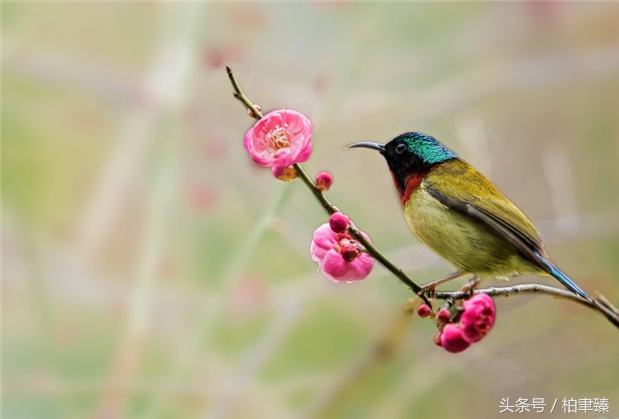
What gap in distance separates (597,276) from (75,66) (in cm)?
150

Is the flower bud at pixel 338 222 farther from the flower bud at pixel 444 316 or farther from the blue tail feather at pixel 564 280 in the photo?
the blue tail feather at pixel 564 280

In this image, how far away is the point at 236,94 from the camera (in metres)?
0.69

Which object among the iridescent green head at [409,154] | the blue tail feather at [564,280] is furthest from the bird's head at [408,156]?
the blue tail feather at [564,280]

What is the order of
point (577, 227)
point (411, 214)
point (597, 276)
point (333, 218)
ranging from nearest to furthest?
point (333, 218) < point (411, 214) < point (577, 227) < point (597, 276)

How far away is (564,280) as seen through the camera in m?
0.86

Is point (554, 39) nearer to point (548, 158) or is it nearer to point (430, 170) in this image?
point (548, 158)

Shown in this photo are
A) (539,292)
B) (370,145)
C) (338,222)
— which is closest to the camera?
(338,222)

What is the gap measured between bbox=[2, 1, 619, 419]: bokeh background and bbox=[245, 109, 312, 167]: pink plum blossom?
2.91 feet

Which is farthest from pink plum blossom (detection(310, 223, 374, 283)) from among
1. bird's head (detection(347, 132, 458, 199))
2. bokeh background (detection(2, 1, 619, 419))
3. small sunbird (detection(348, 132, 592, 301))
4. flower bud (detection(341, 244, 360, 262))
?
bokeh background (detection(2, 1, 619, 419))

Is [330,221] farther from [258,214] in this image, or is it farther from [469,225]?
[258,214]

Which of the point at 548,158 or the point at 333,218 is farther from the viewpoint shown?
the point at 548,158

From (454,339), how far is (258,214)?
3.18ft

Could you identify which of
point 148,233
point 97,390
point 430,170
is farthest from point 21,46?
point 430,170

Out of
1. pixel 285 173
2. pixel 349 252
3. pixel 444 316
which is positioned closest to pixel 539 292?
pixel 444 316
